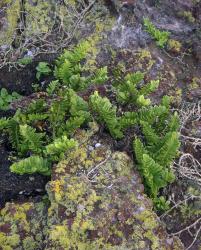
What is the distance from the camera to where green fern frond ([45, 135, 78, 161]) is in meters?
5.42

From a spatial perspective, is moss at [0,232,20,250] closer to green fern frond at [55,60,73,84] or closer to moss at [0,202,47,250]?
moss at [0,202,47,250]

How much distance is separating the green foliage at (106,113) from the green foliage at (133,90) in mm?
434

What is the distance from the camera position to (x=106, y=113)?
5.81 metres

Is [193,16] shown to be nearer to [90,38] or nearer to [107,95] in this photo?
[90,38]

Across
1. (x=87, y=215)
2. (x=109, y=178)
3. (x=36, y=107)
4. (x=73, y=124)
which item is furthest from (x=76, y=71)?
(x=87, y=215)

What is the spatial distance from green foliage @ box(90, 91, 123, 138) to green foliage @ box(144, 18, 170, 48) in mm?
2120

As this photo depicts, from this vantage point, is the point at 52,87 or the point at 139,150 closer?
the point at 139,150

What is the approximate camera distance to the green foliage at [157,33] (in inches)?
295

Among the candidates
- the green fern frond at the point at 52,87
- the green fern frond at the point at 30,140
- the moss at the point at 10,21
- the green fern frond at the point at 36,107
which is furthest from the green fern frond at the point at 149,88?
the moss at the point at 10,21

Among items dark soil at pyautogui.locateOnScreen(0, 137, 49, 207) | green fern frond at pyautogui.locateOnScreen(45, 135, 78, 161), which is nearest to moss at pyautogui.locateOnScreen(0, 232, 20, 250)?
dark soil at pyautogui.locateOnScreen(0, 137, 49, 207)

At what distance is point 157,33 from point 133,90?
5.36 ft

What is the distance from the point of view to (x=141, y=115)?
6.12 m

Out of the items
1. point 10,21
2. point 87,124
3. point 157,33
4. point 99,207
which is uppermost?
point 10,21

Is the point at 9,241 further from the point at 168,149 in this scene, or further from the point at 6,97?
the point at 6,97
